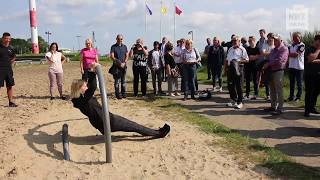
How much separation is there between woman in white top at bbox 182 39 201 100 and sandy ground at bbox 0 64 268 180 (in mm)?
3013

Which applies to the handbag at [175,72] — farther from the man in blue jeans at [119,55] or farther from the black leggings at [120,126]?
the black leggings at [120,126]

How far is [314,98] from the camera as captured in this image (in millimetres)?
10781

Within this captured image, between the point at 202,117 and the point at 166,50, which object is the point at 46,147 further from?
the point at 166,50

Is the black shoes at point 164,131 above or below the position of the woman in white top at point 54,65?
below

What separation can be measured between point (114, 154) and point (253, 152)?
85.0 inches

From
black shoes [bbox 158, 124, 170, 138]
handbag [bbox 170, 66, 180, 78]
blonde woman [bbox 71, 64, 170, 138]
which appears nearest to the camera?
blonde woman [bbox 71, 64, 170, 138]


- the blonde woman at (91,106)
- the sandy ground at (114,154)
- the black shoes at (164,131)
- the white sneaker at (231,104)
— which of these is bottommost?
the sandy ground at (114,154)

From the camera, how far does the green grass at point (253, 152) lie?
651 centimetres

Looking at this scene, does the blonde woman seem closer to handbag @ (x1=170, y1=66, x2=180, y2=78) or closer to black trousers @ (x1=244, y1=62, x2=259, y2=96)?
black trousers @ (x1=244, y1=62, x2=259, y2=96)

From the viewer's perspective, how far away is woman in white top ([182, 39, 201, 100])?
13.4 m

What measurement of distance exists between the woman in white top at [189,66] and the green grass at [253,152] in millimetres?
2707

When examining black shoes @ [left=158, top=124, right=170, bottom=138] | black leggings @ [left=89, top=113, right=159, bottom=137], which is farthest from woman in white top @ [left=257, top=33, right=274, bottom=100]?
black leggings @ [left=89, top=113, right=159, bottom=137]

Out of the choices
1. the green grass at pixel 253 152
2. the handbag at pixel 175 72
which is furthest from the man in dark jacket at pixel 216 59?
the green grass at pixel 253 152

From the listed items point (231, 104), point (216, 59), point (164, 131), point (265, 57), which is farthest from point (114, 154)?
point (216, 59)
